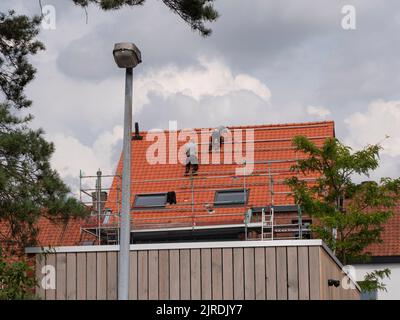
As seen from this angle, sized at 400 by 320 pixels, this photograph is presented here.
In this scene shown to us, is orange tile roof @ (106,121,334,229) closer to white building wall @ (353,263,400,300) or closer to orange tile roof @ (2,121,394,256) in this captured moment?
orange tile roof @ (2,121,394,256)

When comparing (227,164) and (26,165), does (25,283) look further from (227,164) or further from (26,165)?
(227,164)

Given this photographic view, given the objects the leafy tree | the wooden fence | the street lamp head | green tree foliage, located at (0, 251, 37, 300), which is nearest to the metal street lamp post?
the street lamp head

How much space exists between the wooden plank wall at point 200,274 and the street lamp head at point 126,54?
2.77 m

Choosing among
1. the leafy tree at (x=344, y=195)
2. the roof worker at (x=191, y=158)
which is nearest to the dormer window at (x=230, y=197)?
the roof worker at (x=191, y=158)

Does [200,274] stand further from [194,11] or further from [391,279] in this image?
[391,279]

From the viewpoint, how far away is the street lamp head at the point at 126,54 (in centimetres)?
1125

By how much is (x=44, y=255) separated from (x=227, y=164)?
19578 mm

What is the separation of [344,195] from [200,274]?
12.3 m

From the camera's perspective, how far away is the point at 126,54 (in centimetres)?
1126

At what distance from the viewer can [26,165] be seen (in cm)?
1462

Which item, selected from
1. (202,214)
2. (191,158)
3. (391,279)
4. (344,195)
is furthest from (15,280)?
(391,279)

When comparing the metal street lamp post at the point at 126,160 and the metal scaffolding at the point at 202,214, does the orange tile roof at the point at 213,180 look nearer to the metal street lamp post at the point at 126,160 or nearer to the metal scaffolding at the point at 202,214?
the metal scaffolding at the point at 202,214

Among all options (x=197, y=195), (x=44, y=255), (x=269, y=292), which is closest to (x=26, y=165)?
(x=44, y=255)

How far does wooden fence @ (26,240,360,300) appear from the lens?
12.4 meters
